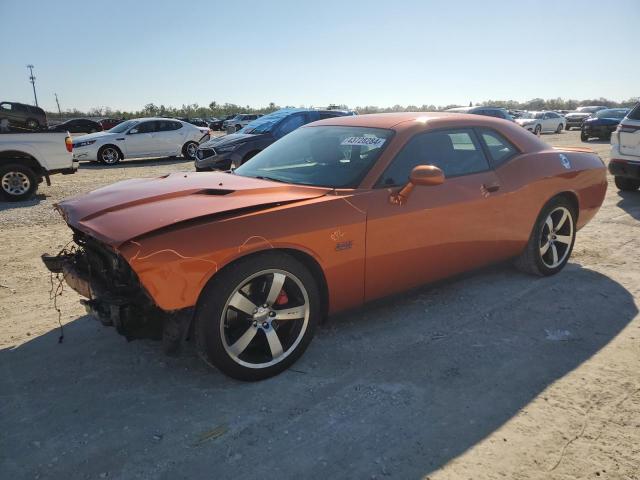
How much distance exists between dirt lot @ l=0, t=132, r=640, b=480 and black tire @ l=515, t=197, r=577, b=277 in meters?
0.39

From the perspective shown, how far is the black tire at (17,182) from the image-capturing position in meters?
8.67

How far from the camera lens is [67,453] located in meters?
2.38

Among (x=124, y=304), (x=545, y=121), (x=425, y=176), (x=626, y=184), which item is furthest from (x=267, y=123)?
(x=545, y=121)

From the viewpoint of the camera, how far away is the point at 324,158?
148 inches

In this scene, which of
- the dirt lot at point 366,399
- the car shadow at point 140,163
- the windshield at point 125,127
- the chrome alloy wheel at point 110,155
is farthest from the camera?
the windshield at point 125,127

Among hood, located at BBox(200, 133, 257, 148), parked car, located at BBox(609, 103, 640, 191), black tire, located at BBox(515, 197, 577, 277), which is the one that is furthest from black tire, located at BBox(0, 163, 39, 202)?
parked car, located at BBox(609, 103, 640, 191)

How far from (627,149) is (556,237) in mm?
4658

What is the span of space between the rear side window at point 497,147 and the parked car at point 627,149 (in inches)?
Answer: 192

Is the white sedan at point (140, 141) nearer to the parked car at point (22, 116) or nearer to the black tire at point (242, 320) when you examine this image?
the parked car at point (22, 116)

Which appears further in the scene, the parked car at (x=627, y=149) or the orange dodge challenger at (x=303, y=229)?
the parked car at (x=627, y=149)

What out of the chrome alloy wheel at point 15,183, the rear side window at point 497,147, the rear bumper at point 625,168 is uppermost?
the rear side window at point 497,147

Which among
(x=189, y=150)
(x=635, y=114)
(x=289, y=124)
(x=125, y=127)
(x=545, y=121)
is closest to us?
(x=635, y=114)

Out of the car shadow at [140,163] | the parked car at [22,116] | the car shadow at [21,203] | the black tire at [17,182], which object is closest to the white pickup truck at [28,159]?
the black tire at [17,182]

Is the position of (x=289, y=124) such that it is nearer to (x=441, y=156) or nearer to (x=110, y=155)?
(x=110, y=155)
